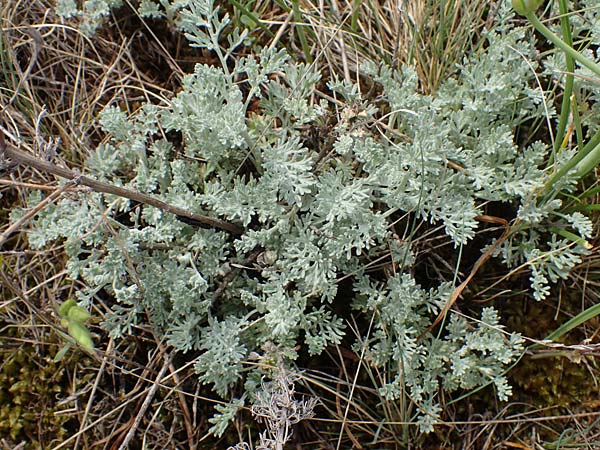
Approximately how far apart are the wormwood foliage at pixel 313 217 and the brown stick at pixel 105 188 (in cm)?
5

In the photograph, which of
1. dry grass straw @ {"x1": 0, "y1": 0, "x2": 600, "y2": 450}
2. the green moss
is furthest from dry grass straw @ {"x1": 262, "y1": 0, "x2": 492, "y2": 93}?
the green moss

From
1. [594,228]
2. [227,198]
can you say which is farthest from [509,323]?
[227,198]

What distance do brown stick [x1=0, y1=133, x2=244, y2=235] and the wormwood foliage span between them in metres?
0.05

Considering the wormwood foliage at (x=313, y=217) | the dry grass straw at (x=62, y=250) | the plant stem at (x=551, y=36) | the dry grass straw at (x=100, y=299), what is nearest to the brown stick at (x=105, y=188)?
the wormwood foliage at (x=313, y=217)

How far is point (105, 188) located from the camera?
5.68 feet

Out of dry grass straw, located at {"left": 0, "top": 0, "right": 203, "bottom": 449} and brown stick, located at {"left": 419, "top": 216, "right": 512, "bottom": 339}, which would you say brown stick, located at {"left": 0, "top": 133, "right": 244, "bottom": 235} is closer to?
dry grass straw, located at {"left": 0, "top": 0, "right": 203, "bottom": 449}

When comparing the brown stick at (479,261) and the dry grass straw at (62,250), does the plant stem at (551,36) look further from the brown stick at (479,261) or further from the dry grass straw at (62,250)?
the dry grass straw at (62,250)

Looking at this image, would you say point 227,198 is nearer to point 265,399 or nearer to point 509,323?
point 265,399

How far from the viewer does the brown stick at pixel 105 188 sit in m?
1.50

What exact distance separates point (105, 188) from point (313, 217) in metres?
0.81

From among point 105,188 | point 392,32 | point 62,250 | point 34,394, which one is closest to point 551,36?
point 392,32

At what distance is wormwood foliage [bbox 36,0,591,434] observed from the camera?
2.17 metres

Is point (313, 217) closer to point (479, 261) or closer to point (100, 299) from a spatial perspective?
point (479, 261)

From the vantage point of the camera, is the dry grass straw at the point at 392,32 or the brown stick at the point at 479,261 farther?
the dry grass straw at the point at 392,32
